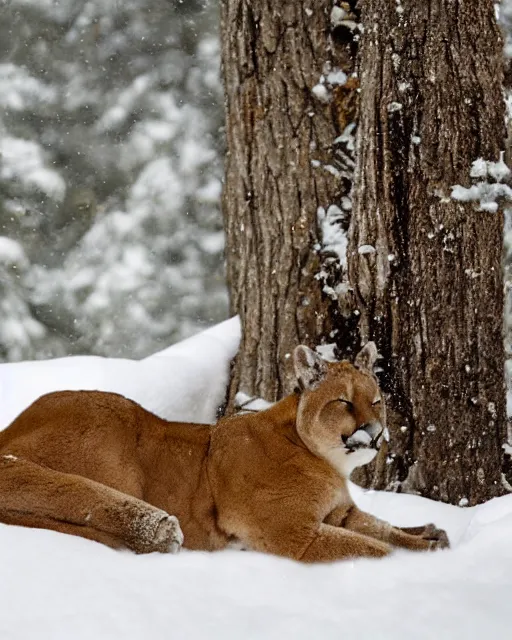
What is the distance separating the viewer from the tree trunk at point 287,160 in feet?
15.6

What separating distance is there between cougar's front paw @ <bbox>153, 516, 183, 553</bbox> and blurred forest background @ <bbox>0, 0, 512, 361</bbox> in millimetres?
9220

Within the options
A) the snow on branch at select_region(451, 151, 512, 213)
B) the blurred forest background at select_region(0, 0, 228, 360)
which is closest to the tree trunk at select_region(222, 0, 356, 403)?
the snow on branch at select_region(451, 151, 512, 213)

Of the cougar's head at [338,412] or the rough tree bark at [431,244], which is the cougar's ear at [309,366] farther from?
the rough tree bark at [431,244]

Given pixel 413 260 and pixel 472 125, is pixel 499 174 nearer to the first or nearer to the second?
pixel 472 125

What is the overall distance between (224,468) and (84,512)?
0.66m

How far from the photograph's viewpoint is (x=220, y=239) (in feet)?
40.4

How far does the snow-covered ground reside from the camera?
7.42 ft

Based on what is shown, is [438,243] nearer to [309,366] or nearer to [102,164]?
[309,366]

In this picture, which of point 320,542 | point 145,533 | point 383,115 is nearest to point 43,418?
point 145,533

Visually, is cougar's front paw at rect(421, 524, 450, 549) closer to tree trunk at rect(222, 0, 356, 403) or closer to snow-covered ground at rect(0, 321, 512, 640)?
snow-covered ground at rect(0, 321, 512, 640)

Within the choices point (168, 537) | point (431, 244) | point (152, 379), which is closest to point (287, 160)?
point (431, 244)

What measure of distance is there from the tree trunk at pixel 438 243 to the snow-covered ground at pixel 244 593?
90cm

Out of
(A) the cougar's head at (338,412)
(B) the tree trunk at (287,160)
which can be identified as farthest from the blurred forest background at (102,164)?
(A) the cougar's head at (338,412)

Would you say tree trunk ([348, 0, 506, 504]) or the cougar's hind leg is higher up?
tree trunk ([348, 0, 506, 504])
